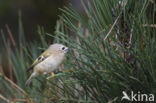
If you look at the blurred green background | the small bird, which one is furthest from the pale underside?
the blurred green background

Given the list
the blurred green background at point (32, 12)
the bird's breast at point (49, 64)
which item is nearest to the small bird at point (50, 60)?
the bird's breast at point (49, 64)

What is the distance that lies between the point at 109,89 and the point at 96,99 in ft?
0.31

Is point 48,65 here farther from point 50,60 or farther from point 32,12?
point 32,12

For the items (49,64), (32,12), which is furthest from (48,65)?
(32,12)

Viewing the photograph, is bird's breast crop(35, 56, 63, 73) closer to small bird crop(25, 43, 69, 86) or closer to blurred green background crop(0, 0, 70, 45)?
small bird crop(25, 43, 69, 86)

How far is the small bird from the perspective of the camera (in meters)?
1.65

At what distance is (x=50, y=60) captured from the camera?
1.84 m

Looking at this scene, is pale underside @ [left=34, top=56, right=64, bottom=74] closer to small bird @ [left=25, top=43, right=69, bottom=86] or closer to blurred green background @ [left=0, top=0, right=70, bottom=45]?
small bird @ [left=25, top=43, right=69, bottom=86]

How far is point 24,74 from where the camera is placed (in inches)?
68.5

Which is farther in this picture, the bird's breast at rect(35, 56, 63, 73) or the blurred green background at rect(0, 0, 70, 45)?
the blurred green background at rect(0, 0, 70, 45)

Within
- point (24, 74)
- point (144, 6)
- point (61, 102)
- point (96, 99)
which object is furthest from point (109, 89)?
→ point (24, 74)

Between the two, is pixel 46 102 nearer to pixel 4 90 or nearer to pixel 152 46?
pixel 152 46

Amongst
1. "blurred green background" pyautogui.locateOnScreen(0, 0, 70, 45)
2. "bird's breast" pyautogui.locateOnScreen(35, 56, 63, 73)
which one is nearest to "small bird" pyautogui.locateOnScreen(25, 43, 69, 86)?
"bird's breast" pyautogui.locateOnScreen(35, 56, 63, 73)

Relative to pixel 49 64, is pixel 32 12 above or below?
above
